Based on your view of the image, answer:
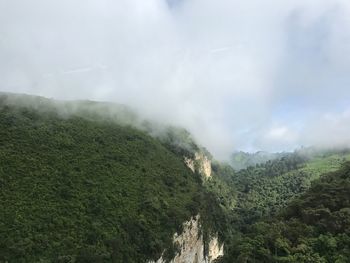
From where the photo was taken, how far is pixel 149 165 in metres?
90.1

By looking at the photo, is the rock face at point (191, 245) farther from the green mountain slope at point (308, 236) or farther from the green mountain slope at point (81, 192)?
the green mountain slope at point (308, 236)

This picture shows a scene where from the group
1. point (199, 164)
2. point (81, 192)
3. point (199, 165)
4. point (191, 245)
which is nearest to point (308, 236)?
point (81, 192)

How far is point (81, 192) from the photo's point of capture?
221 ft

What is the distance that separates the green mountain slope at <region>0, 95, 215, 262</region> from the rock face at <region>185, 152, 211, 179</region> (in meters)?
25.7

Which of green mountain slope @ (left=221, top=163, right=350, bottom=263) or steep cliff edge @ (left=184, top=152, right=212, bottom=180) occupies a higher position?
steep cliff edge @ (left=184, top=152, right=212, bottom=180)

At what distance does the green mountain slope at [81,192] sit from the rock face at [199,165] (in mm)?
25703

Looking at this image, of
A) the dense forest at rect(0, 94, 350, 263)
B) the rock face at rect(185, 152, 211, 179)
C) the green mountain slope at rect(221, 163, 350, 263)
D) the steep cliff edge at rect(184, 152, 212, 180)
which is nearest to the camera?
the green mountain slope at rect(221, 163, 350, 263)

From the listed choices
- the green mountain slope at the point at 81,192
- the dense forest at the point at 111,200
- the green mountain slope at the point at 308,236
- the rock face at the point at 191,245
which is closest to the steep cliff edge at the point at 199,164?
the dense forest at the point at 111,200

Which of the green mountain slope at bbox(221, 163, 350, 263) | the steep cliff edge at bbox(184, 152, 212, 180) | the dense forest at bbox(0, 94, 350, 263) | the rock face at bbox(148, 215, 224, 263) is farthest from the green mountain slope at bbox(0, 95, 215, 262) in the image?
the steep cliff edge at bbox(184, 152, 212, 180)

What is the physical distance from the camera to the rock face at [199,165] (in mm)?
124062

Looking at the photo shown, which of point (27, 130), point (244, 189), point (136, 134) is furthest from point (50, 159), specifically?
point (244, 189)

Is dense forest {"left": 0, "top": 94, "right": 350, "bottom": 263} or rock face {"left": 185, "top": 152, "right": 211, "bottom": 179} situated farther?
rock face {"left": 185, "top": 152, "right": 211, "bottom": 179}

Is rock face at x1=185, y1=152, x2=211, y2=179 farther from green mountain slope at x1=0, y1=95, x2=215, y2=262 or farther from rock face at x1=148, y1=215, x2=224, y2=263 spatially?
rock face at x1=148, y1=215, x2=224, y2=263

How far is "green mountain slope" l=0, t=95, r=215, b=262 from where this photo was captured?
54.5 meters
